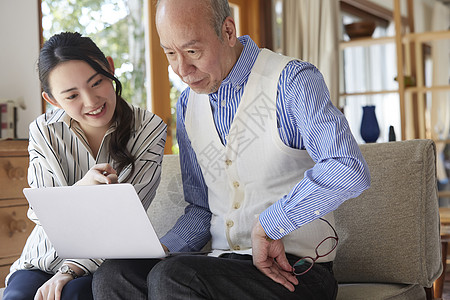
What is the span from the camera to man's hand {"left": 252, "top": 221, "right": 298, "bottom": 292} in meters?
1.28

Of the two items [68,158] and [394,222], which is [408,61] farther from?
[68,158]

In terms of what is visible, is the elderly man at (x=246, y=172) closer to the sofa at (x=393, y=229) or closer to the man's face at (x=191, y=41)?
the man's face at (x=191, y=41)

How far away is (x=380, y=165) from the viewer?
5.42ft

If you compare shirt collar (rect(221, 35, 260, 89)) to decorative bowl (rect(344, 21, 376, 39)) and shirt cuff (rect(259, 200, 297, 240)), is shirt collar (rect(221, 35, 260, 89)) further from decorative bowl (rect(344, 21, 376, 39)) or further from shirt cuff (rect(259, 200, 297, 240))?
decorative bowl (rect(344, 21, 376, 39))

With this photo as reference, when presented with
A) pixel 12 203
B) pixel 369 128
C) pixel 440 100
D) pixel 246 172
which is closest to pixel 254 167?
pixel 246 172

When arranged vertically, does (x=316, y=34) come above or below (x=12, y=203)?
above

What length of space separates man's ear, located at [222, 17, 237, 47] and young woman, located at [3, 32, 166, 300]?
1.13 ft

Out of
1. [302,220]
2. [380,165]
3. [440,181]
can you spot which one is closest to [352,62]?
[440,181]

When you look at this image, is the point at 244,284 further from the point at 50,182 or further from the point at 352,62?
the point at 352,62

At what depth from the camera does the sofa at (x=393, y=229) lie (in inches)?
62.5

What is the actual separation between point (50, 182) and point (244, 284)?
64cm

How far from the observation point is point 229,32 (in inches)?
60.4

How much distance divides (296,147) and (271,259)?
30 cm

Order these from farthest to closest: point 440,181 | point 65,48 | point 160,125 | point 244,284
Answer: point 440,181 < point 160,125 < point 65,48 < point 244,284
